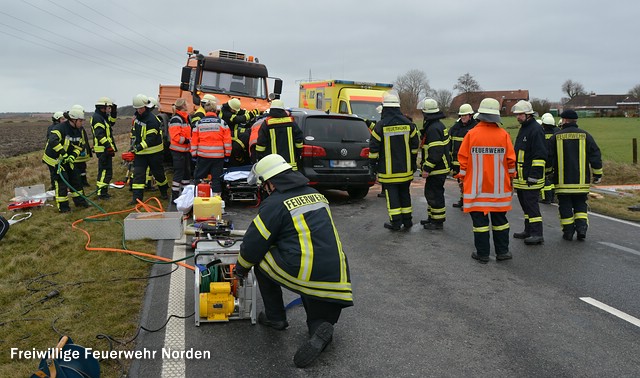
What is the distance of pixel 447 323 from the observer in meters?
4.72

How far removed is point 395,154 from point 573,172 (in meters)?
2.65

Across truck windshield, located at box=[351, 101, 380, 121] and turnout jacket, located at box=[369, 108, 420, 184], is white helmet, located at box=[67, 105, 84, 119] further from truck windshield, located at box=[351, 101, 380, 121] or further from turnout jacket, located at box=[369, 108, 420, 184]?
truck windshield, located at box=[351, 101, 380, 121]

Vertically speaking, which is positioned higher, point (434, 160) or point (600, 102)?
point (600, 102)

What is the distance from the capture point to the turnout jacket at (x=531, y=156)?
7.57m

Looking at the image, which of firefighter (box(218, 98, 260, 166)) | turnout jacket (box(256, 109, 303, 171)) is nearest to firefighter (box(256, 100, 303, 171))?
turnout jacket (box(256, 109, 303, 171))

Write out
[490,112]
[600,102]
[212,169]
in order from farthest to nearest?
[600,102] < [212,169] < [490,112]

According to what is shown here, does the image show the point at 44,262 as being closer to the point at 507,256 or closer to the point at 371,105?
the point at 507,256

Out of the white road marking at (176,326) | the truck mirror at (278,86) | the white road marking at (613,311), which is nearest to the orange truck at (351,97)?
the truck mirror at (278,86)

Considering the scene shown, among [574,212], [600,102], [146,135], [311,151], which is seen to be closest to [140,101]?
[146,135]

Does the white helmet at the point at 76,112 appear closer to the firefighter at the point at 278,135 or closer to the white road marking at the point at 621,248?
the firefighter at the point at 278,135

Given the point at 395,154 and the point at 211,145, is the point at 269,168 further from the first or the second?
the point at 211,145

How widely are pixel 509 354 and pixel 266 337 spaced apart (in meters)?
1.95

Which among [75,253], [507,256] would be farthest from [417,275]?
[75,253]

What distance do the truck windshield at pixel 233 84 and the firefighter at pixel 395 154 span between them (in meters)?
7.40
